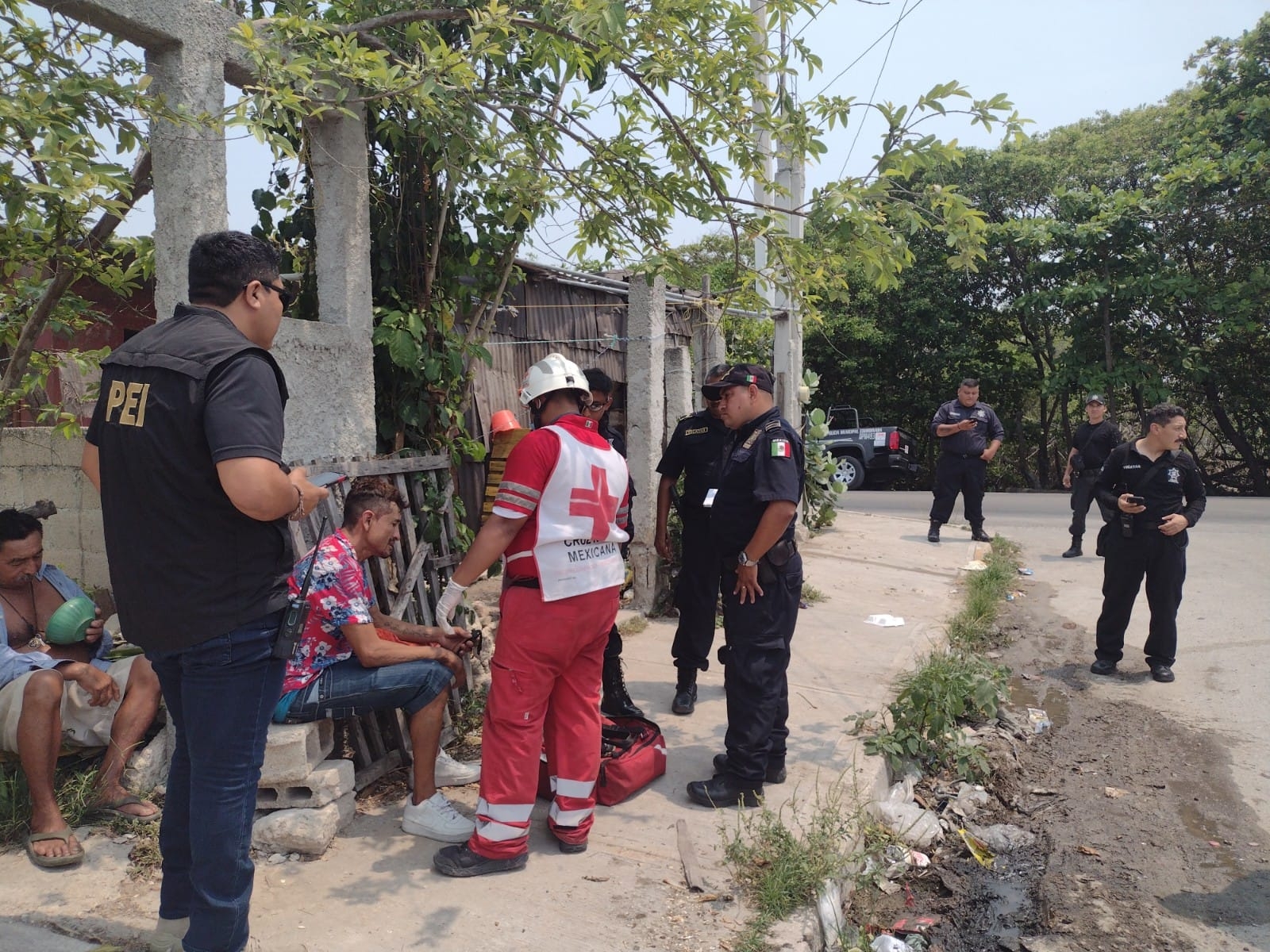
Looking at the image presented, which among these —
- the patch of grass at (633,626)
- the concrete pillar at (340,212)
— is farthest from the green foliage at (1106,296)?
the concrete pillar at (340,212)

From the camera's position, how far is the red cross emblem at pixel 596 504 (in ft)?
11.1

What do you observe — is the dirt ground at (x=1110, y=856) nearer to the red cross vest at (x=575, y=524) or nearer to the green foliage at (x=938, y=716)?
the green foliage at (x=938, y=716)

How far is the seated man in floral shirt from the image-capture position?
338 centimetres

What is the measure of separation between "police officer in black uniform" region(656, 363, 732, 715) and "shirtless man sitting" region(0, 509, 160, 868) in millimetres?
2593

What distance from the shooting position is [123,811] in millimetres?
3500

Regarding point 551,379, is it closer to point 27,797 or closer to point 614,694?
point 614,694

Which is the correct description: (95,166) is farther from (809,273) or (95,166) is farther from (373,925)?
(809,273)

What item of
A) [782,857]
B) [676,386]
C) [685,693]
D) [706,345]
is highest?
[706,345]

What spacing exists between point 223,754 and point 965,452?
887 cm

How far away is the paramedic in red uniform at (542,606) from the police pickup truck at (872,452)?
49.5 ft

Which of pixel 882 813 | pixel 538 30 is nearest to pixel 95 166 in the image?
pixel 538 30

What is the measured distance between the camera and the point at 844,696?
5.30m

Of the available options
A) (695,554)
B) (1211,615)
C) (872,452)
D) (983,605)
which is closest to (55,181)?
(695,554)

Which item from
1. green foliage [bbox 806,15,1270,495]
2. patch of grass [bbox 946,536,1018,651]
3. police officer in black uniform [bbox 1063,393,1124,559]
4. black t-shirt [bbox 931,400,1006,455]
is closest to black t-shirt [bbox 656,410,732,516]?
patch of grass [bbox 946,536,1018,651]
